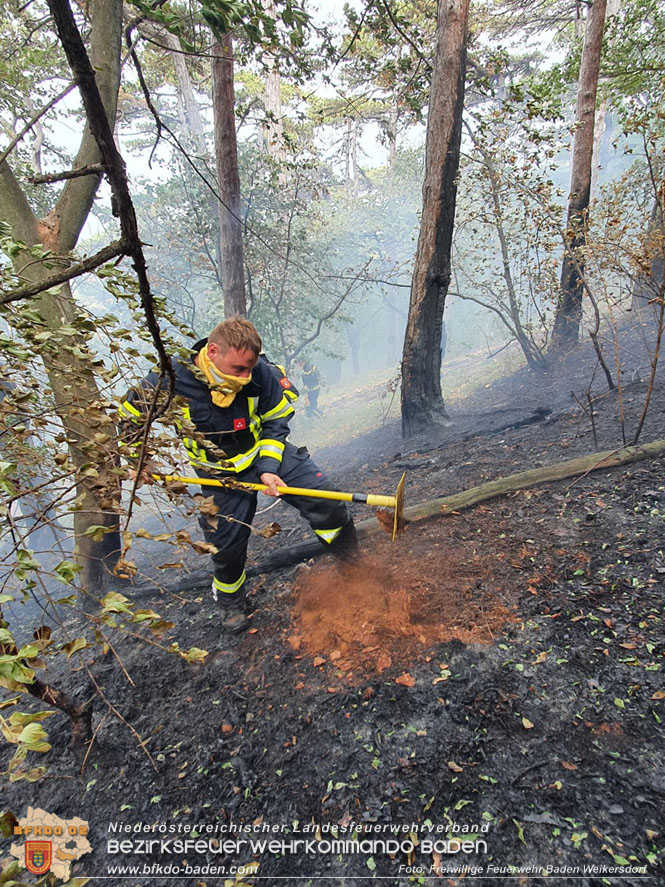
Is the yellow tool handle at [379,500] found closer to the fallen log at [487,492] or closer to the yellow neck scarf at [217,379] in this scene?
the fallen log at [487,492]

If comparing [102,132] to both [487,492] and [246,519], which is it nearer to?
[246,519]

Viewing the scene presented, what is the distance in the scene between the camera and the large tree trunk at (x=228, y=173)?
19.0 feet

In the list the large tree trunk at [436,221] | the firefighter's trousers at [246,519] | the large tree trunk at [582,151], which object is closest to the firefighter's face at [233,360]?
the firefighter's trousers at [246,519]

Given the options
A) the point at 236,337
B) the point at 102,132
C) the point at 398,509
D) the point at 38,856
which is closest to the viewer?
the point at 102,132

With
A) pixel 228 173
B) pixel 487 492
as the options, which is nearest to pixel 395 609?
pixel 487 492

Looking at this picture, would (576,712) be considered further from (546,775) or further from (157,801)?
(157,801)

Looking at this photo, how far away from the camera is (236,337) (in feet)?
8.81

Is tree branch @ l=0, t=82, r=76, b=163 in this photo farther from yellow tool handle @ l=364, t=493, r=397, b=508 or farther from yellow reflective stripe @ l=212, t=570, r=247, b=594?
yellow reflective stripe @ l=212, t=570, r=247, b=594

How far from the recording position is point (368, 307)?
33938 millimetres

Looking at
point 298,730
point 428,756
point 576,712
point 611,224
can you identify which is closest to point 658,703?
point 576,712

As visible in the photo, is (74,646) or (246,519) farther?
(246,519)

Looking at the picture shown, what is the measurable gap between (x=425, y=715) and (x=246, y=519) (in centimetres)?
174

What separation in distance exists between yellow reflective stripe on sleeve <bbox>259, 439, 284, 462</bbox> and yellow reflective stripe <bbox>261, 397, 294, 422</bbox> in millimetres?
181

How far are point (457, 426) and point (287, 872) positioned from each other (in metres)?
6.06
